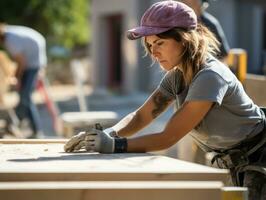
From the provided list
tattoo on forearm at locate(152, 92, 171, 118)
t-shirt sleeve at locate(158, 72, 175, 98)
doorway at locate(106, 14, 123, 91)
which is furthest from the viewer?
doorway at locate(106, 14, 123, 91)

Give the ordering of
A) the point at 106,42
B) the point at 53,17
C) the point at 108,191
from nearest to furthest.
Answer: the point at 108,191 < the point at 106,42 < the point at 53,17

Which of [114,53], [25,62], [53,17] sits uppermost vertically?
[25,62]

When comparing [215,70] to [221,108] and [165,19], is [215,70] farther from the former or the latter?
[165,19]

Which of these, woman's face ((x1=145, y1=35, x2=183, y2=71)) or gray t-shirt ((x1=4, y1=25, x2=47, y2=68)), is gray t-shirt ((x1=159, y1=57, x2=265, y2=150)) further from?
gray t-shirt ((x1=4, y1=25, x2=47, y2=68))

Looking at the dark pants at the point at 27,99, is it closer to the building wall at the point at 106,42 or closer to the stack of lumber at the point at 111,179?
the stack of lumber at the point at 111,179

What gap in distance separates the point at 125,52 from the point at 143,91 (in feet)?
4.11

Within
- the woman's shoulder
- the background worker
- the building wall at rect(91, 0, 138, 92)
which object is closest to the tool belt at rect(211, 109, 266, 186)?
the woman's shoulder

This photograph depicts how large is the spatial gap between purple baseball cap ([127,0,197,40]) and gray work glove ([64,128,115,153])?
0.49 metres

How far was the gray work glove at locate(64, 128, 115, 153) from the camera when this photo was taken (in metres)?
3.25

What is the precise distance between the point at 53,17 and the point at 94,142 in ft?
83.6

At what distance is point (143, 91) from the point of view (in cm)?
2034

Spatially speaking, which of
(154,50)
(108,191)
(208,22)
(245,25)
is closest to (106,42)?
(245,25)

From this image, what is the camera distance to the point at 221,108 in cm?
335

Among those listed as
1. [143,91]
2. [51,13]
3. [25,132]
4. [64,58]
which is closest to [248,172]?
[25,132]
